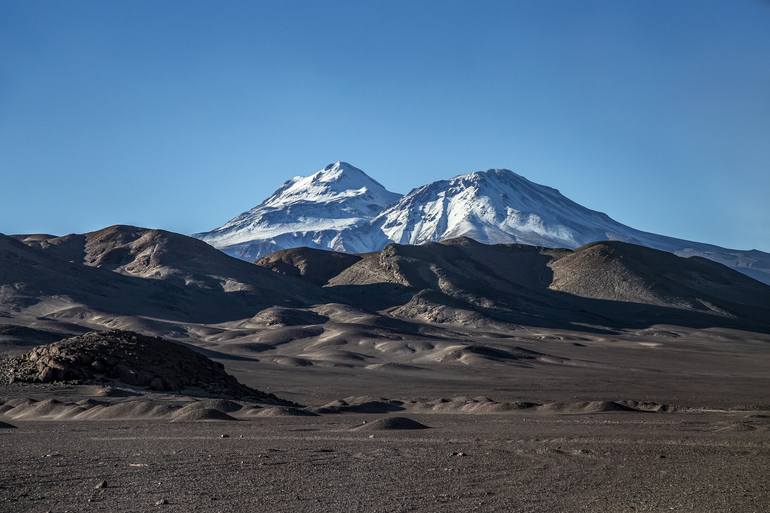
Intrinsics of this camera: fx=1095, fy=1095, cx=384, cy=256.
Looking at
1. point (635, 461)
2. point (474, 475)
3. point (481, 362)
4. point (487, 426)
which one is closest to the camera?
point (474, 475)

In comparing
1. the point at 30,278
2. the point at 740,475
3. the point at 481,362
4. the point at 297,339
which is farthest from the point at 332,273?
the point at 740,475

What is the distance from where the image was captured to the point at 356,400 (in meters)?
39.2

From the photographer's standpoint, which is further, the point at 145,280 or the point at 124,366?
the point at 145,280

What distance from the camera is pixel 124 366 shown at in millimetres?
37312

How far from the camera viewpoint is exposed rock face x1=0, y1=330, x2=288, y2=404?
36688 mm

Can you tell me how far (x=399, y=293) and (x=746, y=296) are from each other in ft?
182

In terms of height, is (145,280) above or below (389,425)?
above

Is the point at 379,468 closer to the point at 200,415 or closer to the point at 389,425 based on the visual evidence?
the point at 389,425

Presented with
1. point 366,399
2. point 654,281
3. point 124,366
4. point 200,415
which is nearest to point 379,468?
point 200,415

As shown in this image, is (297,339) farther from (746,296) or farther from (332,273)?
(746,296)

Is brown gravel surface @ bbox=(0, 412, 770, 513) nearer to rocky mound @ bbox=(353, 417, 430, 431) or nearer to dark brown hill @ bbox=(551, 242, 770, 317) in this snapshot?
rocky mound @ bbox=(353, 417, 430, 431)

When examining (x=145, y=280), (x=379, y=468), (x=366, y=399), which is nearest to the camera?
(x=379, y=468)

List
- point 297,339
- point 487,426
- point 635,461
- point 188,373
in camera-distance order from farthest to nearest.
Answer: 1. point 297,339
2. point 188,373
3. point 487,426
4. point 635,461

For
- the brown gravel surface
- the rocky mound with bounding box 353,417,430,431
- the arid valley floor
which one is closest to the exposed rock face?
the arid valley floor
